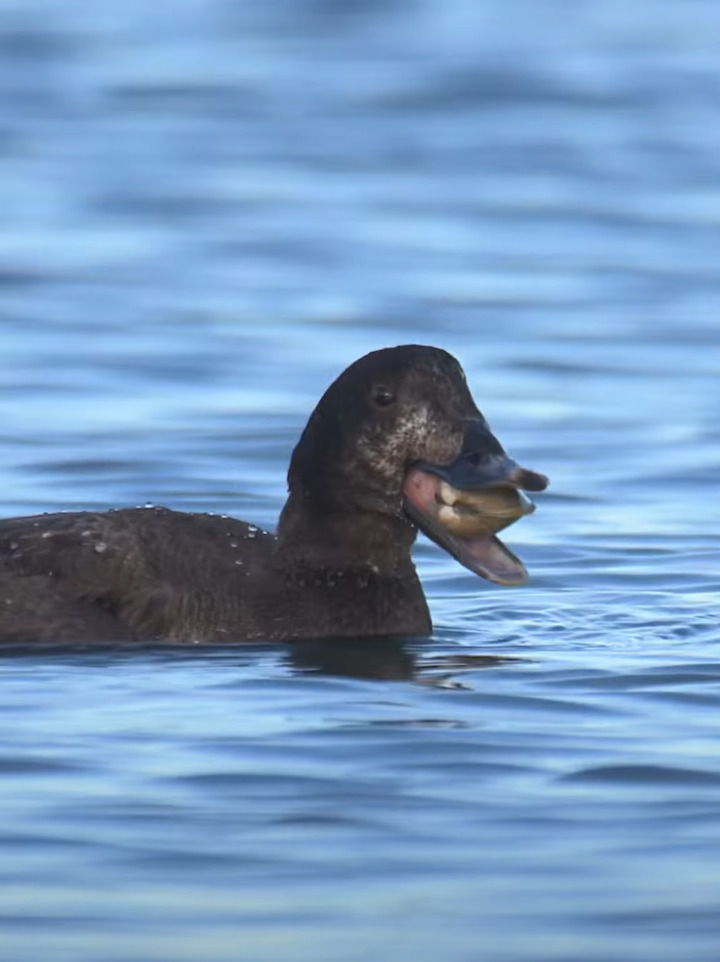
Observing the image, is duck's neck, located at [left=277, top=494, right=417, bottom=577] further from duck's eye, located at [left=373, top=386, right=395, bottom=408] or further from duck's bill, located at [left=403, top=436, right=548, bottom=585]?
duck's eye, located at [left=373, top=386, right=395, bottom=408]

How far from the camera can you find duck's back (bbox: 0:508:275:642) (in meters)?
9.13

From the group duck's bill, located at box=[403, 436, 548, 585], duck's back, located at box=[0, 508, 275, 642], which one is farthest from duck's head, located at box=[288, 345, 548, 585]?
duck's back, located at box=[0, 508, 275, 642]

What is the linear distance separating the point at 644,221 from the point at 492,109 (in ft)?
15.0

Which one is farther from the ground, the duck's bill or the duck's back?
the duck's bill

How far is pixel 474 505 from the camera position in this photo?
944 cm

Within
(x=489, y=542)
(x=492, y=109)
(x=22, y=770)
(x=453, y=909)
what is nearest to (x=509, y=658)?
(x=489, y=542)

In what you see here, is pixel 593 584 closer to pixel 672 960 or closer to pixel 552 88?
pixel 672 960

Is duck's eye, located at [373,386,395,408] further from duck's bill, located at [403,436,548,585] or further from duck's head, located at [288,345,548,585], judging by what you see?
duck's bill, located at [403,436,548,585]

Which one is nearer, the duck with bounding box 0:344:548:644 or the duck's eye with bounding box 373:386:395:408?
the duck with bounding box 0:344:548:644

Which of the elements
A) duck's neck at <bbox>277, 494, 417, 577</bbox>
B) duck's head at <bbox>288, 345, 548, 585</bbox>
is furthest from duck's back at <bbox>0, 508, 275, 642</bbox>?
duck's head at <bbox>288, 345, 548, 585</bbox>

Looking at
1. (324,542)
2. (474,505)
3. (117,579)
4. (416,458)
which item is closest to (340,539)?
(324,542)

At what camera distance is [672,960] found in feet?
20.3

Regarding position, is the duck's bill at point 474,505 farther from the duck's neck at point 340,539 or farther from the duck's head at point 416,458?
the duck's neck at point 340,539

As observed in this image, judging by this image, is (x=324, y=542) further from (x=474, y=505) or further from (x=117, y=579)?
(x=117, y=579)
